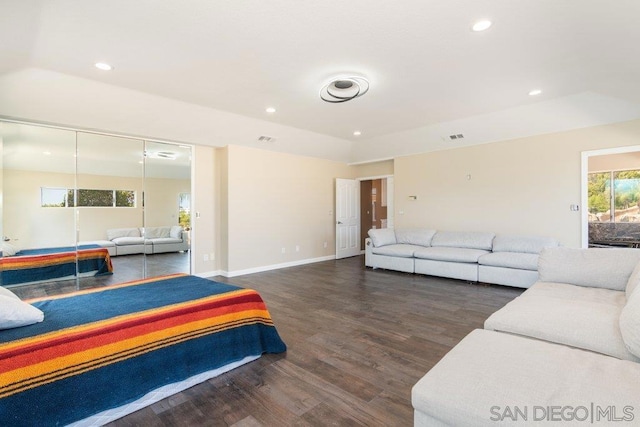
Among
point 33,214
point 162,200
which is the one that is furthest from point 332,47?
point 33,214

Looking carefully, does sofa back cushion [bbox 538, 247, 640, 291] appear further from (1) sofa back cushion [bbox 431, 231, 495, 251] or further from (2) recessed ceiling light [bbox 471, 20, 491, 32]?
(1) sofa back cushion [bbox 431, 231, 495, 251]

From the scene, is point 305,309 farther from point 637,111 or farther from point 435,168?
point 637,111

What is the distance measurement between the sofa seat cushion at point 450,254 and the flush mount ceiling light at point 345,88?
324cm

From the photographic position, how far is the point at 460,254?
5.28 meters

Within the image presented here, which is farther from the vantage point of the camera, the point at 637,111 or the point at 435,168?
the point at 435,168

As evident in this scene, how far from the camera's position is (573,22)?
246 centimetres

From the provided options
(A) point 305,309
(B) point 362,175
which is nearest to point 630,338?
(A) point 305,309

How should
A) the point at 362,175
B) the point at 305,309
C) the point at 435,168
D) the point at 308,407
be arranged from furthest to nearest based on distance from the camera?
the point at 362,175
the point at 435,168
the point at 305,309
the point at 308,407

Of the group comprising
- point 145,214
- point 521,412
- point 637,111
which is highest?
point 637,111

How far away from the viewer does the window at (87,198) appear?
15.0 feet

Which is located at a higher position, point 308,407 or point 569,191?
point 569,191

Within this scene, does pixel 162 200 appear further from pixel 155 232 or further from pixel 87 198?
pixel 87 198

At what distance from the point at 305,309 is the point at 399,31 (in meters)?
3.13

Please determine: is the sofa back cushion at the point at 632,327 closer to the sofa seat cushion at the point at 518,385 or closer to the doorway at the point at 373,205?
the sofa seat cushion at the point at 518,385
